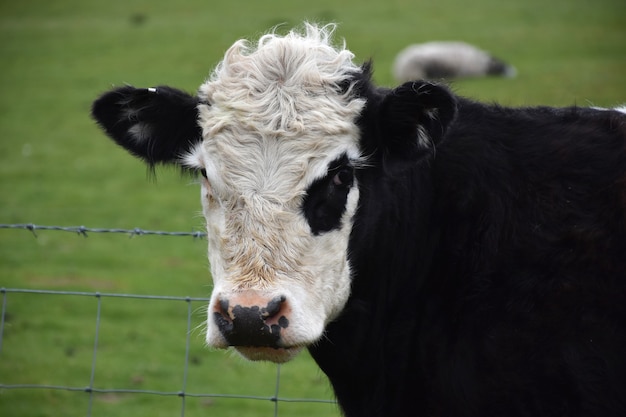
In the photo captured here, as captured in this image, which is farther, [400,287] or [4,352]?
[4,352]

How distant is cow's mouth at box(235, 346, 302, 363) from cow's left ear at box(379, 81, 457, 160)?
119 cm

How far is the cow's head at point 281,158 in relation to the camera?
14.0ft

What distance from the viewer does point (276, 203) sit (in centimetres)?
439

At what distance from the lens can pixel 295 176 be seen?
14.6 feet

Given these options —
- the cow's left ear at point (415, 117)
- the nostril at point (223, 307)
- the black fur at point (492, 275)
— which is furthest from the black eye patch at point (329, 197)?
the nostril at point (223, 307)

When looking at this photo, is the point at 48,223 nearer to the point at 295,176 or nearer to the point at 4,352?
the point at 4,352

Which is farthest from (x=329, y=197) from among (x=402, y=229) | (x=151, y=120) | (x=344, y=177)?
(x=151, y=120)

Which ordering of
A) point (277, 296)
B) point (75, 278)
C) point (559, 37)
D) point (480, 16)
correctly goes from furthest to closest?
point (480, 16), point (559, 37), point (75, 278), point (277, 296)

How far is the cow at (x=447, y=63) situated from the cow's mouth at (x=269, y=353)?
922 inches

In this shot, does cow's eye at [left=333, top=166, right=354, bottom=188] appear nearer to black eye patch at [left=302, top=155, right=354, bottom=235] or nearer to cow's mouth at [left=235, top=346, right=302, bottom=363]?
black eye patch at [left=302, top=155, right=354, bottom=235]

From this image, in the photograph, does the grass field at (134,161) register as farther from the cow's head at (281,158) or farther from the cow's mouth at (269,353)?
the cow's mouth at (269,353)

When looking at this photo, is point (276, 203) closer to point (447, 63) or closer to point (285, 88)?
point (285, 88)

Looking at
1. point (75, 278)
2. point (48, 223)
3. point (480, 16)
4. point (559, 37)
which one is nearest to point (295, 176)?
point (75, 278)

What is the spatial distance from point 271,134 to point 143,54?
27.7 meters
